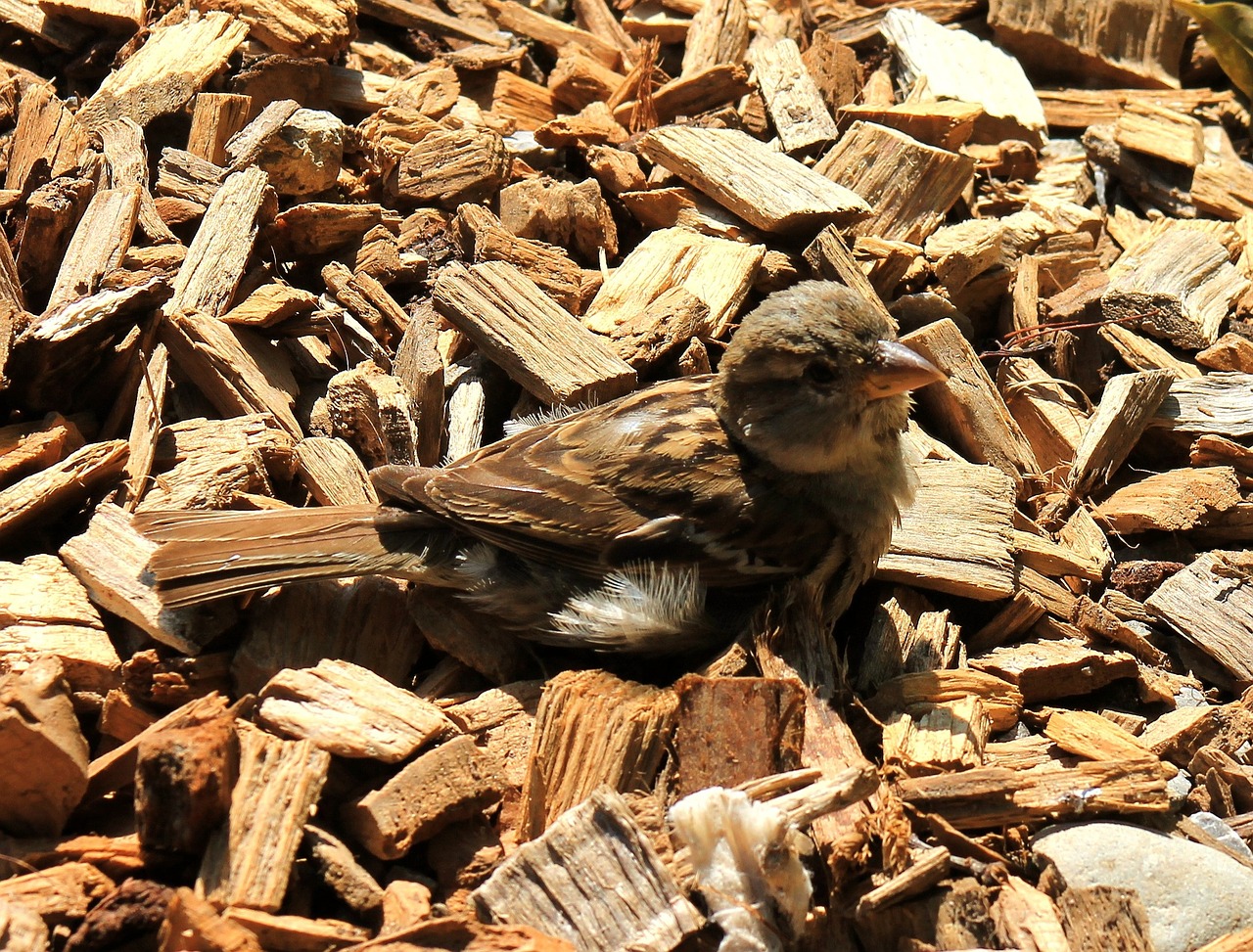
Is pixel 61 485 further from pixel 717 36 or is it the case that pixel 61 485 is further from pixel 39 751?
pixel 717 36

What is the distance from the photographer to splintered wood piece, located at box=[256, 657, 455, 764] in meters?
3.29

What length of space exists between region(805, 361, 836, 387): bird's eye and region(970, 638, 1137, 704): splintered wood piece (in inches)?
39.2

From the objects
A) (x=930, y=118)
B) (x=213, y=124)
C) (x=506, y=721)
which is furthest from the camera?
(x=930, y=118)

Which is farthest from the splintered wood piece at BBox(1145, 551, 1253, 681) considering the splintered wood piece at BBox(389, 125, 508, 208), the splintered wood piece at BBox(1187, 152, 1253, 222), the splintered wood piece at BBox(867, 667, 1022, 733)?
the splintered wood piece at BBox(389, 125, 508, 208)

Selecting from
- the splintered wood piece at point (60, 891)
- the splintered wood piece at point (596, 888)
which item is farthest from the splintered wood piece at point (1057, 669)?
the splintered wood piece at point (60, 891)

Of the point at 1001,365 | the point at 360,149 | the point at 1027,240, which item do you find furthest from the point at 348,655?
the point at 1027,240

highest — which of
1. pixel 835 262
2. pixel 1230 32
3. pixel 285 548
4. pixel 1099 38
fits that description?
pixel 1230 32

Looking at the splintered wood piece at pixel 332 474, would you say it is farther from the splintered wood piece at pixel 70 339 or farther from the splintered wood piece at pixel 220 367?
the splintered wood piece at pixel 70 339

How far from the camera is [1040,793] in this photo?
11.2ft

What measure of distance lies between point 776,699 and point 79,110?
3601 mm

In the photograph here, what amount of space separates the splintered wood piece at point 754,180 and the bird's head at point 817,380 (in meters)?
0.85

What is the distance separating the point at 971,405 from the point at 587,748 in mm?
2155

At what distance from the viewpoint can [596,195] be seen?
513cm

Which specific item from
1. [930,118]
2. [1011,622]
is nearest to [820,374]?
[1011,622]
